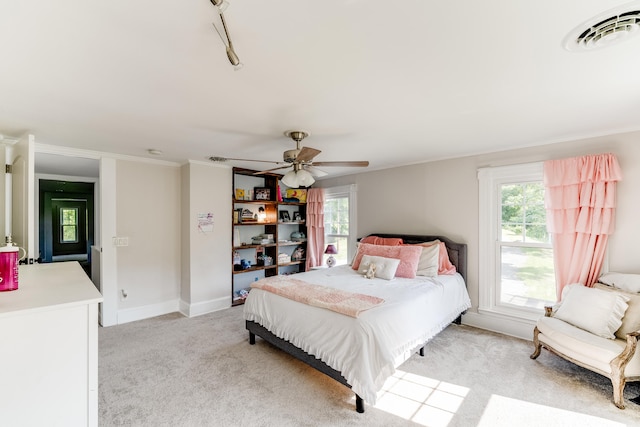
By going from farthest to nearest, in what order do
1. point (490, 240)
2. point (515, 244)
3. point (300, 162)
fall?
1. point (490, 240)
2. point (515, 244)
3. point (300, 162)

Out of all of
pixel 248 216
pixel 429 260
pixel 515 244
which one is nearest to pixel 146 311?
pixel 248 216

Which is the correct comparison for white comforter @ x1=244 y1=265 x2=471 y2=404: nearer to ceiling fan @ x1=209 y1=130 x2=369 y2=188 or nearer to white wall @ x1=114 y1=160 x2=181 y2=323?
ceiling fan @ x1=209 y1=130 x2=369 y2=188

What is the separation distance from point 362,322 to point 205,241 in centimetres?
303

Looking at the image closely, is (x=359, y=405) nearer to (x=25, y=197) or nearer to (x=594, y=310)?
(x=594, y=310)

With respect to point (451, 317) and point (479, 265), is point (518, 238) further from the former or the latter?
point (451, 317)

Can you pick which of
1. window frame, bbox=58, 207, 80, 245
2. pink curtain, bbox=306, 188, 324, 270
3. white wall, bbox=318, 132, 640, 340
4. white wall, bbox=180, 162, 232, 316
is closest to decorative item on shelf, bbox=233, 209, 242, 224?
white wall, bbox=180, 162, 232, 316

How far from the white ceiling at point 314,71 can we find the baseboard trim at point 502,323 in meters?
2.15

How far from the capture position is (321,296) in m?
2.59

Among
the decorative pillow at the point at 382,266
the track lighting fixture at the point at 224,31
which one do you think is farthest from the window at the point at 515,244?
the track lighting fixture at the point at 224,31

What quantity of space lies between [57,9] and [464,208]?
158 inches

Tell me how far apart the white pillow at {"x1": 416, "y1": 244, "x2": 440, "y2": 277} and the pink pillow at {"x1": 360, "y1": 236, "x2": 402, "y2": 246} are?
0.47 meters

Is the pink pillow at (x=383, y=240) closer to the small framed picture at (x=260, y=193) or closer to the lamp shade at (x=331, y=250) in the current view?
the lamp shade at (x=331, y=250)

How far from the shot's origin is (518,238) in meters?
3.42

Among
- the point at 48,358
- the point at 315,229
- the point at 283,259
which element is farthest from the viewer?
the point at 315,229
